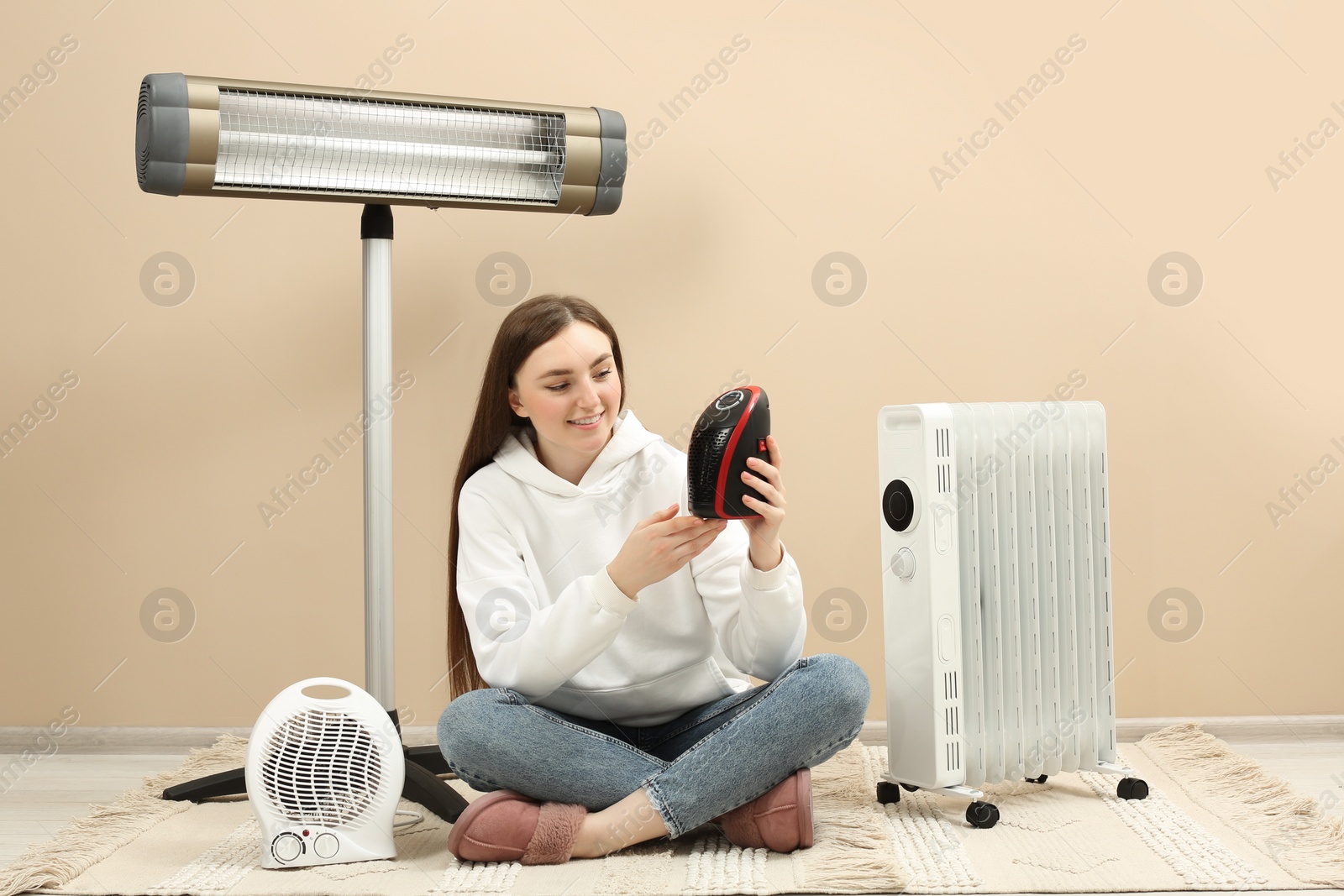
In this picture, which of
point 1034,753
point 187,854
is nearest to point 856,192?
point 1034,753

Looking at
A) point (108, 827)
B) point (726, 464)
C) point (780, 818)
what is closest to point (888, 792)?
point (780, 818)

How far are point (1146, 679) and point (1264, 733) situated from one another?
0.70 ft

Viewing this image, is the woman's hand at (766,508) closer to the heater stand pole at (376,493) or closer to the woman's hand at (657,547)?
the woman's hand at (657,547)

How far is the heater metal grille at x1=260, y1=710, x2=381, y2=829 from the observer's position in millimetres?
1203

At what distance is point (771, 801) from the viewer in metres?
1.21

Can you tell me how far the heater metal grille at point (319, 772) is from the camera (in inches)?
47.4

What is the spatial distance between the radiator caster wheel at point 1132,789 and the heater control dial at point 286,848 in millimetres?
1040

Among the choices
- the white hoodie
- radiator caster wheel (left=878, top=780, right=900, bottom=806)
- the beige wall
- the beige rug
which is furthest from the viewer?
the beige wall

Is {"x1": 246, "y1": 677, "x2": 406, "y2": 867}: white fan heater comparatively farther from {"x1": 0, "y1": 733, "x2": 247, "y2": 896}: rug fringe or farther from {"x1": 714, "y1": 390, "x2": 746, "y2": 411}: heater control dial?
{"x1": 714, "y1": 390, "x2": 746, "y2": 411}: heater control dial

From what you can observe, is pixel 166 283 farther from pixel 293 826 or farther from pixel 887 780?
pixel 887 780

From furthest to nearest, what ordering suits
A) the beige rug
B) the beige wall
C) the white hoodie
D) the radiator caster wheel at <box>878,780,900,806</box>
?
the beige wall, the radiator caster wheel at <box>878,780,900,806</box>, the white hoodie, the beige rug

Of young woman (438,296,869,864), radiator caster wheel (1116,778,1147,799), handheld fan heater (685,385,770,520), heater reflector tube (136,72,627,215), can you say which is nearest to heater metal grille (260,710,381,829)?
young woman (438,296,869,864)

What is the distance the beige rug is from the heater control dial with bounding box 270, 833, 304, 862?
2 centimetres

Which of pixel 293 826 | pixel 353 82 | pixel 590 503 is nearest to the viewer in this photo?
pixel 293 826
